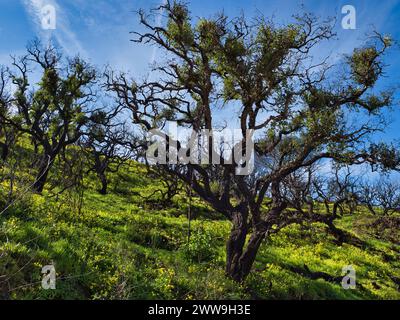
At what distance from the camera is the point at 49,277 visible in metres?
10.9

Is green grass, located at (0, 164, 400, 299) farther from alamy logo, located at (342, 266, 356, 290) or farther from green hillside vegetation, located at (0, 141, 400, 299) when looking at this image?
alamy logo, located at (342, 266, 356, 290)

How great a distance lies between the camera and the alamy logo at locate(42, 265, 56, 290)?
10.5 metres

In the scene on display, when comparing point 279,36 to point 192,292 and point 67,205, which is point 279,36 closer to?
point 192,292

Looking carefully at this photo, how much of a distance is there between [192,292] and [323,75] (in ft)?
33.2

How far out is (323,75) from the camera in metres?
15.6

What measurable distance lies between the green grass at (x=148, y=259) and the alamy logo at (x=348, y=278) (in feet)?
1.01

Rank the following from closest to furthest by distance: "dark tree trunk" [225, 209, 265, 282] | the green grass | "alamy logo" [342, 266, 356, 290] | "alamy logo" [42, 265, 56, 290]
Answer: "alamy logo" [42, 265, 56, 290] < the green grass < "dark tree trunk" [225, 209, 265, 282] < "alamy logo" [342, 266, 356, 290]

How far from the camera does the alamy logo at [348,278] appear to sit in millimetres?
19094

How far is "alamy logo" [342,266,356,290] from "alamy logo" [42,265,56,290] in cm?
1415

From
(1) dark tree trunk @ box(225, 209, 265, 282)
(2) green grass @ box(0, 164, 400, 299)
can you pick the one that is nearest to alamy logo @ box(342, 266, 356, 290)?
(2) green grass @ box(0, 164, 400, 299)
